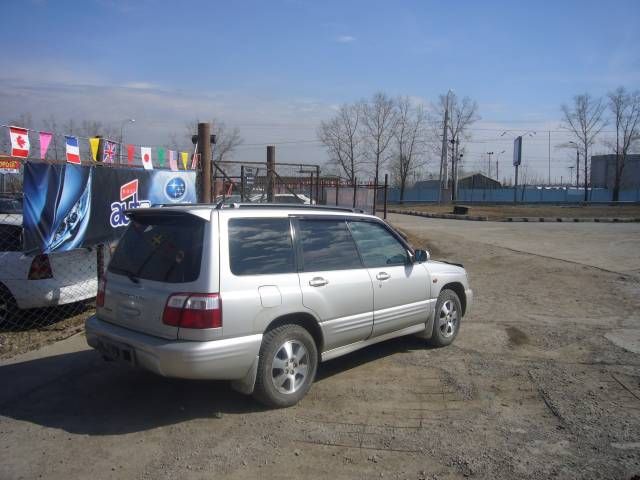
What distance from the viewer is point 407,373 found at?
5473mm

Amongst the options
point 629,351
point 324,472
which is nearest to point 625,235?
point 629,351

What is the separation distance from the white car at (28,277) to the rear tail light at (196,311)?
323 centimetres

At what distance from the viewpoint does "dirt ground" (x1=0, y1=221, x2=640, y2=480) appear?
3625 mm

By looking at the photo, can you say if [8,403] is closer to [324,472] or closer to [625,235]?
[324,472]

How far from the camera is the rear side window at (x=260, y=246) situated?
14.0 feet

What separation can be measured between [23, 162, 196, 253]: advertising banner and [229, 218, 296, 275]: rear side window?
3.10 m

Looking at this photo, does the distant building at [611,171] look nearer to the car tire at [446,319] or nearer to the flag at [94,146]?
the car tire at [446,319]

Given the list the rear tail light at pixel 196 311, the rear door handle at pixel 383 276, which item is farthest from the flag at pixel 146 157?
the rear tail light at pixel 196 311

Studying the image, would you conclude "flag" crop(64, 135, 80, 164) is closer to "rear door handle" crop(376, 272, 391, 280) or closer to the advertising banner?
the advertising banner

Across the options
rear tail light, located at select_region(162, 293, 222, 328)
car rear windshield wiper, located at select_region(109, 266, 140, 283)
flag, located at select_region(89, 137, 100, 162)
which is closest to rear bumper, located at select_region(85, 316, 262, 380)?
rear tail light, located at select_region(162, 293, 222, 328)

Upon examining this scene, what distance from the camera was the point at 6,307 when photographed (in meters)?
6.50

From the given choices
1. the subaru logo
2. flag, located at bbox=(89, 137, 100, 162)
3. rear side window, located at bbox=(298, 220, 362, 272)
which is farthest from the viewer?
the subaru logo

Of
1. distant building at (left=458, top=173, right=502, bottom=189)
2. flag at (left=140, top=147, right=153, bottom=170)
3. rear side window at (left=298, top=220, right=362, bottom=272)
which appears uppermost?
distant building at (left=458, top=173, right=502, bottom=189)

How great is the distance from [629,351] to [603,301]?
303cm
